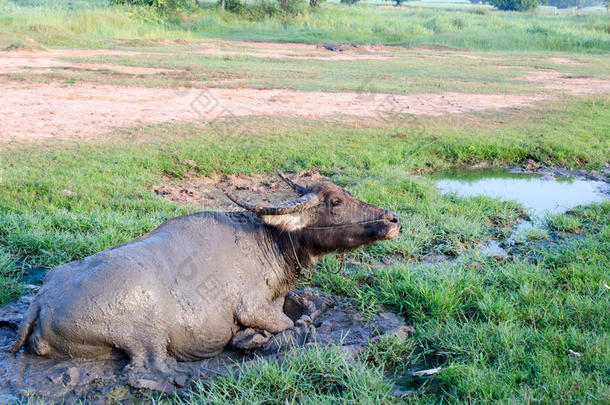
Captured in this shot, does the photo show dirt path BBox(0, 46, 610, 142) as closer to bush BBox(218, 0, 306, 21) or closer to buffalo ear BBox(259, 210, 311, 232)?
buffalo ear BBox(259, 210, 311, 232)

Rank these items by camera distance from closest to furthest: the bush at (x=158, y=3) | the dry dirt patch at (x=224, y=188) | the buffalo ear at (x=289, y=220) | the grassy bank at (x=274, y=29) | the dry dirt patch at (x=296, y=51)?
the buffalo ear at (x=289, y=220) → the dry dirt patch at (x=224, y=188) → the dry dirt patch at (x=296, y=51) → the grassy bank at (x=274, y=29) → the bush at (x=158, y=3)

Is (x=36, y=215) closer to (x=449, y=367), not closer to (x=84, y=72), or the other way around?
(x=449, y=367)

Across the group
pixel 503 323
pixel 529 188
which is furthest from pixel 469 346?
pixel 529 188

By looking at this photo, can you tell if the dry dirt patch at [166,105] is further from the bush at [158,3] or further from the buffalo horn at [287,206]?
the bush at [158,3]

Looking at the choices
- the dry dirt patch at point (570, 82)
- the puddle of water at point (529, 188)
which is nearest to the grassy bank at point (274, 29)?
the dry dirt patch at point (570, 82)

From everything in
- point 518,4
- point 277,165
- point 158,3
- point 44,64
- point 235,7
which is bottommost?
point 277,165

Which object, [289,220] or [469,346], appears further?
[289,220]

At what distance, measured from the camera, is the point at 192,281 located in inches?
149

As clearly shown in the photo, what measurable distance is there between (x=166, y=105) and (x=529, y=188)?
711cm

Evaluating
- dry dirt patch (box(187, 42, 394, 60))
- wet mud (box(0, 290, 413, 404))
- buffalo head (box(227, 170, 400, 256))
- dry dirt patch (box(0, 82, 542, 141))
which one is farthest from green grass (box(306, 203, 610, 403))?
dry dirt patch (box(187, 42, 394, 60))

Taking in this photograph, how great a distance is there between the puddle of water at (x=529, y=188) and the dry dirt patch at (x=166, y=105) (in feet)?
10.9

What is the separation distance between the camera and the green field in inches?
137

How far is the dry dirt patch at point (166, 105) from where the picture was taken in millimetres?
9359

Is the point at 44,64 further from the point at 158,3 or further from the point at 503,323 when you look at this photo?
the point at 158,3
